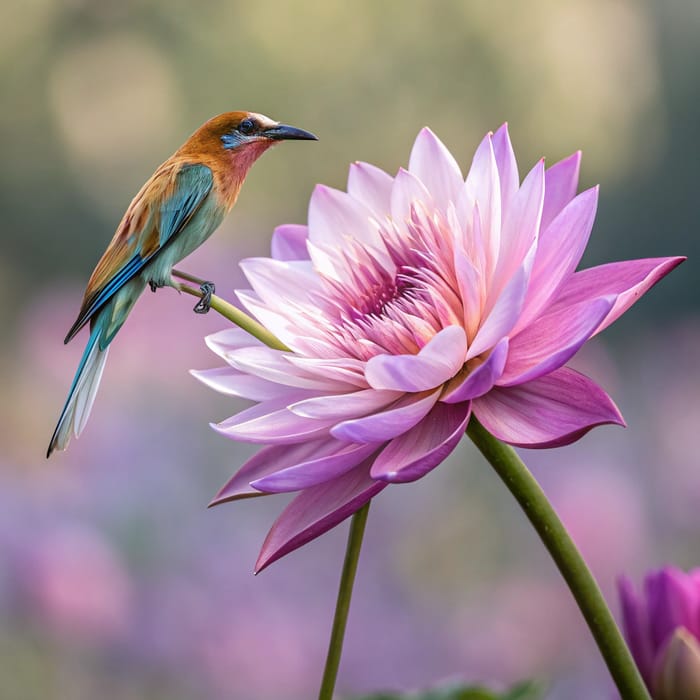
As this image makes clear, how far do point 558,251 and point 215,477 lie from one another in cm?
144

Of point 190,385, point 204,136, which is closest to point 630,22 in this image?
point 190,385

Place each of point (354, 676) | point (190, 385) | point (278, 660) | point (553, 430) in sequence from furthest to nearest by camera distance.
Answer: point (190, 385) → point (354, 676) → point (278, 660) → point (553, 430)

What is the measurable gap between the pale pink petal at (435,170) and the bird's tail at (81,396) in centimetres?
17

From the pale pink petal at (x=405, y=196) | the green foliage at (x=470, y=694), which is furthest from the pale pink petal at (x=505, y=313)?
the green foliage at (x=470, y=694)

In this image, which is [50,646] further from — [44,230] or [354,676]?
[44,230]

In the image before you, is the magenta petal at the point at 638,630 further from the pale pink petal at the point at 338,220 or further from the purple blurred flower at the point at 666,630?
the pale pink petal at the point at 338,220

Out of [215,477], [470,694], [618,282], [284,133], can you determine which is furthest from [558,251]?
Result: [215,477]

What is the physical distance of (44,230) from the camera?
13.0ft

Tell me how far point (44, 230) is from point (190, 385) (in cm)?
227

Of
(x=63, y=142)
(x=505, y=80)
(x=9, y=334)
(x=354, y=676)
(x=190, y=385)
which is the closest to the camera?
(x=354, y=676)

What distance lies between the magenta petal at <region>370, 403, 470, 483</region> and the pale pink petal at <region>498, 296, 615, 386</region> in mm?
26

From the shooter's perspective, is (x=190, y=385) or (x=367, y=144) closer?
(x=190, y=385)

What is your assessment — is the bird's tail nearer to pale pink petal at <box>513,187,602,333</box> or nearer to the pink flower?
the pink flower

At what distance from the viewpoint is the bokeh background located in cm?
Answer: 135
